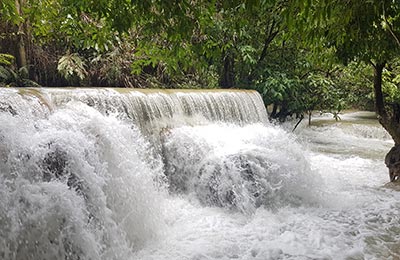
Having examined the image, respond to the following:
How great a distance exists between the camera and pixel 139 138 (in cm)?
536

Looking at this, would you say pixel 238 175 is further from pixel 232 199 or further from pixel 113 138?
pixel 113 138

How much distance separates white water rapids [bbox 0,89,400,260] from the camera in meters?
3.27

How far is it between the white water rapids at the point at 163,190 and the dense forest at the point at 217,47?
1.02m

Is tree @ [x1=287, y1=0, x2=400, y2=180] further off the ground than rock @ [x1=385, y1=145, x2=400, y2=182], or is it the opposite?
tree @ [x1=287, y1=0, x2=400, y2=180]

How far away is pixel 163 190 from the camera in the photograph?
18.3 feet

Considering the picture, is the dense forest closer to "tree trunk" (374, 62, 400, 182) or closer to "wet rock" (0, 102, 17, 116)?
"tree trunk" (374, 62, 400, 182)

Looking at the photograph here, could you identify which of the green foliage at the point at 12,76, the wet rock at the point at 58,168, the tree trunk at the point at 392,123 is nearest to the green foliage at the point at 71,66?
the green foliage at the point at 12,76

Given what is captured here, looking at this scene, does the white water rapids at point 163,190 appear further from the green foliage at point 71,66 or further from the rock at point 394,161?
the green foliage at point 71,66

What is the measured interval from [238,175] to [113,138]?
2.08 meters

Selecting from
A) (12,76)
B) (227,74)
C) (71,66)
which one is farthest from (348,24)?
(227,74)

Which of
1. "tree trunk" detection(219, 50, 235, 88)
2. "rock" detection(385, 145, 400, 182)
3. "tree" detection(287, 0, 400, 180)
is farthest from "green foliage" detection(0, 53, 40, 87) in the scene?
"rock" detection(385, 145, 400, 182)

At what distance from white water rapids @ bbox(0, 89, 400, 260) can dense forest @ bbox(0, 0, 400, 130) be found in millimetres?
1021

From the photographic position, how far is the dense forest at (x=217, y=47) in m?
2.37

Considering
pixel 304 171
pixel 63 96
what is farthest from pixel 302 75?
pixel 63 96
